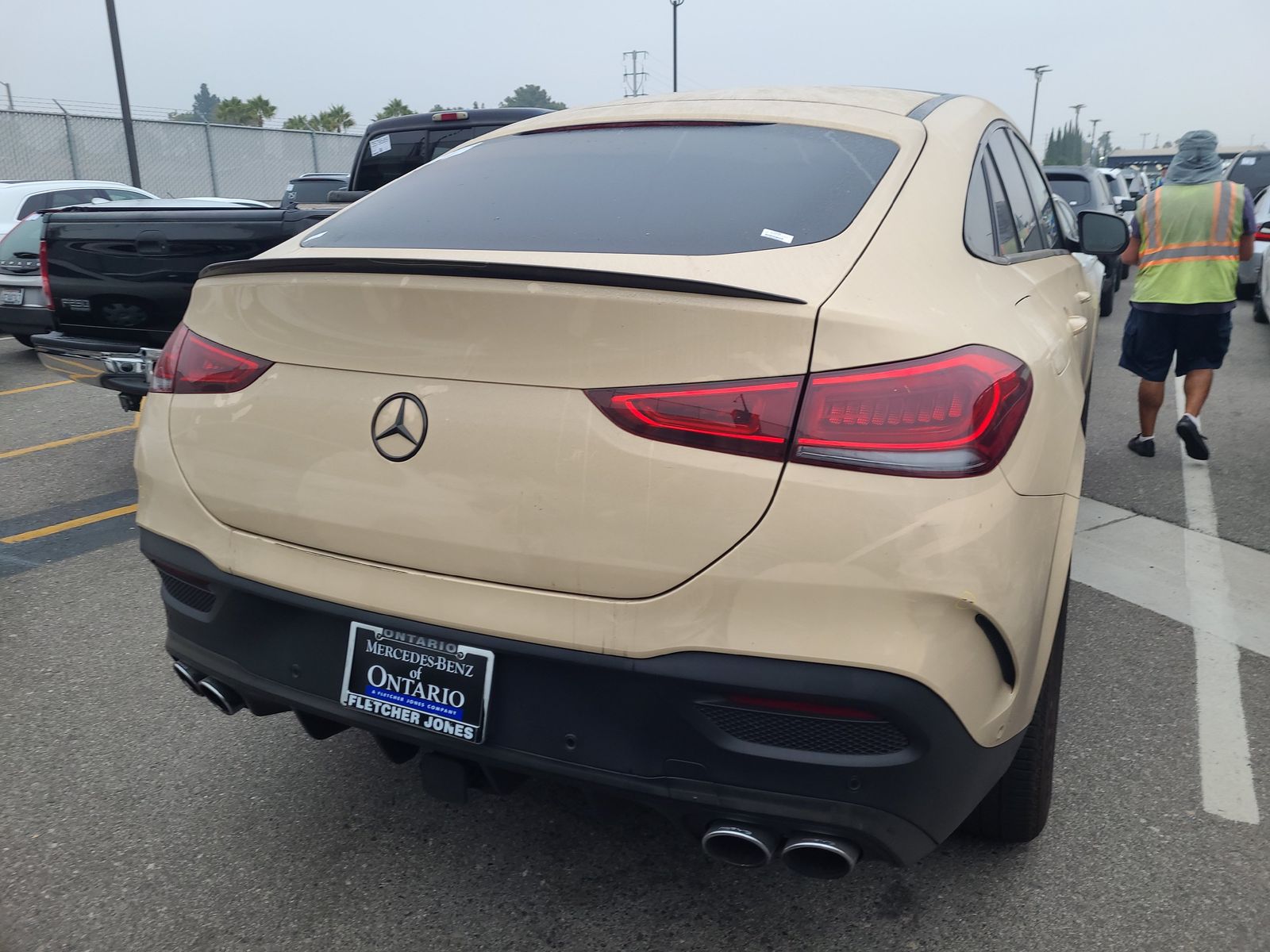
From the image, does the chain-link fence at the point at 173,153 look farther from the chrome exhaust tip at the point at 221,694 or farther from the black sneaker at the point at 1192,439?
the chrome exhaust tip at the point at 221,694

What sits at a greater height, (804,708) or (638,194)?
(638,194)

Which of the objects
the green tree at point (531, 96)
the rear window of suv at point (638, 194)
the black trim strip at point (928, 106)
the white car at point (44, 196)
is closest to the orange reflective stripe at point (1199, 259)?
the black trim strip at point (928, 106)

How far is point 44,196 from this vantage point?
12.1m

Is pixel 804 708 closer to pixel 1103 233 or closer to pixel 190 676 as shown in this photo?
pixel 190 676

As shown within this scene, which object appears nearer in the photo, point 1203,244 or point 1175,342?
point 1203,244

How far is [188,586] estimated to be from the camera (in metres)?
2.21

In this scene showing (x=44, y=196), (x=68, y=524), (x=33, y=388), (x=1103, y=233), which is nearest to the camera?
(x=1103, y=233)

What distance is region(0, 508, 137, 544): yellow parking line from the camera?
4785 mm

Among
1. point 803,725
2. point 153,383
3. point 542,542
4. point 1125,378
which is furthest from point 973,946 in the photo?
point 1125,378

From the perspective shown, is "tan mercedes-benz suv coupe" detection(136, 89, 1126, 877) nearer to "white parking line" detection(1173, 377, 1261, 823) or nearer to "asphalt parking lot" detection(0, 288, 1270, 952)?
"asphalt parking lot" detection(0, 288, 1270, 952)

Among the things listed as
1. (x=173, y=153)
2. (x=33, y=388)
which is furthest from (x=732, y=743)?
(x=173, y=153)

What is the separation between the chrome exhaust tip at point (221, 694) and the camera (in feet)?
7.27

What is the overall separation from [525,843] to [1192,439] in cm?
480

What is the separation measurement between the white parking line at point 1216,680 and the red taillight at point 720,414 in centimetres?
178
